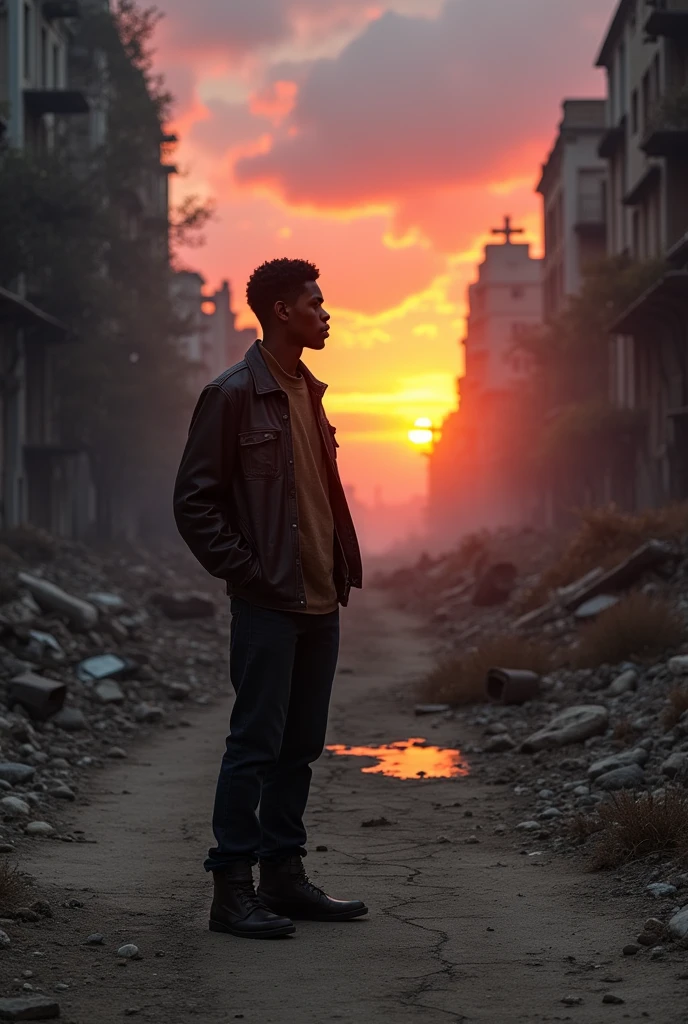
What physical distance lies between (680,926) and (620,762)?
3.22m

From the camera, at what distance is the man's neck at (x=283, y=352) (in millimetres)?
5215

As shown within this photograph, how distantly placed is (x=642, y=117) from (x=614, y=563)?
19.2 meters

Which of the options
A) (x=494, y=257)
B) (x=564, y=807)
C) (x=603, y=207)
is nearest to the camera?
(x=564, y=807)

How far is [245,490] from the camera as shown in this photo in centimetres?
502

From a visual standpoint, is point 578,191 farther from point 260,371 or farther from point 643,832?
point 260,371

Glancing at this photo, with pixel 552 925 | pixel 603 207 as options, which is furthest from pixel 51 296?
pixel 552 925

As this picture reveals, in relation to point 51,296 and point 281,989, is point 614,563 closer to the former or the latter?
point 281,989

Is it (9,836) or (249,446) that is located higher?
(249,446)

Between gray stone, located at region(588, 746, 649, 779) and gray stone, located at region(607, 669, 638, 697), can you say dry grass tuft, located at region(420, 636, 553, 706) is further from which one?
gray stone, located at region(588, 746, 649, 779)

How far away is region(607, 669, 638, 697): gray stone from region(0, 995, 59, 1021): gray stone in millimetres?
7241

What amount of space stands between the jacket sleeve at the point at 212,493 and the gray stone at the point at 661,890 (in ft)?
6.76

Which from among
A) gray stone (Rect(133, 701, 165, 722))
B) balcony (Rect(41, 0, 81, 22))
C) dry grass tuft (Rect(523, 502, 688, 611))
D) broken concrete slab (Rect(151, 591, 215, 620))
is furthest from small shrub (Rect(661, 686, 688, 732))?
balcony (Rect(41, 0, 81, 22))

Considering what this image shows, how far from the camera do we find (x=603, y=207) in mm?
45219

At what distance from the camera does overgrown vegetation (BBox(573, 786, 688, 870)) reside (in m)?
5.92
